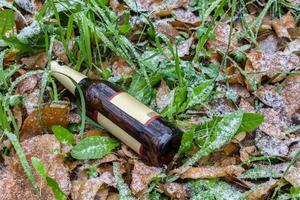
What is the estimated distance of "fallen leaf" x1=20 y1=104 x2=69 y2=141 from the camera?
1779mm

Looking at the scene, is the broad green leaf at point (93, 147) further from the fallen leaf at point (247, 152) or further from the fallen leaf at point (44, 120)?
the fallen leaf at point (247, 152)

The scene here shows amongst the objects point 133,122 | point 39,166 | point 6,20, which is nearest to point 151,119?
point 133,122

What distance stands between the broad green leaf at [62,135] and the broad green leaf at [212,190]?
1.44 ft

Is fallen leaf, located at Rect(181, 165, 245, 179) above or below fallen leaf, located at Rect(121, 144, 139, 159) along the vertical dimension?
below

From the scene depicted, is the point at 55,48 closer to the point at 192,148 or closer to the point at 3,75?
the point at 3,75

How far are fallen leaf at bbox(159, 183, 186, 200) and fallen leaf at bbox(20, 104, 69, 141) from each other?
45cm

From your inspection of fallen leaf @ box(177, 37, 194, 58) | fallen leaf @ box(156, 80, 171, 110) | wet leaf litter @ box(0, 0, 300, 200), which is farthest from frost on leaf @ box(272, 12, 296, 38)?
fallen leaf @ box(156, 80, 171, 110)

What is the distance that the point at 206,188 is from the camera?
1.63m

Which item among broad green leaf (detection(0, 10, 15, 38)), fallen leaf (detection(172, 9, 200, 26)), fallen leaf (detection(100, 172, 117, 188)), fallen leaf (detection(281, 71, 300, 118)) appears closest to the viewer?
fallen leaf (detection(100, 172, 117, 188))

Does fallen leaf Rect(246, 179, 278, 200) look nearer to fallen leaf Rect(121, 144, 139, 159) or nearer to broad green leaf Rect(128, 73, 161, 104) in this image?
fallen leaf Rect(121, 144, 139, 159)

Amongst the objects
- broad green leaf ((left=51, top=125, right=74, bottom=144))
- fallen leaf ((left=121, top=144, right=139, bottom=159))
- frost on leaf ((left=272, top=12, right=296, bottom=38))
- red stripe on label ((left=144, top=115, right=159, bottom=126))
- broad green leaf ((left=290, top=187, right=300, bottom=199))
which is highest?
frost on leaf ((left=272, top=12, right=296, bottom=38))

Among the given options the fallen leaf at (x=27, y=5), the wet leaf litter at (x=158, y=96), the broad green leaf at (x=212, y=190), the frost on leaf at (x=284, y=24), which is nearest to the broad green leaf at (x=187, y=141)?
the wet leaf litter at (x=158, y=96)

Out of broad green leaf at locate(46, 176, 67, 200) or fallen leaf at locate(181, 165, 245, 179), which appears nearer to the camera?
broad green leaf at locate(46, 176, 67, 200)

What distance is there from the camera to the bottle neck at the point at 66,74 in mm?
1860
